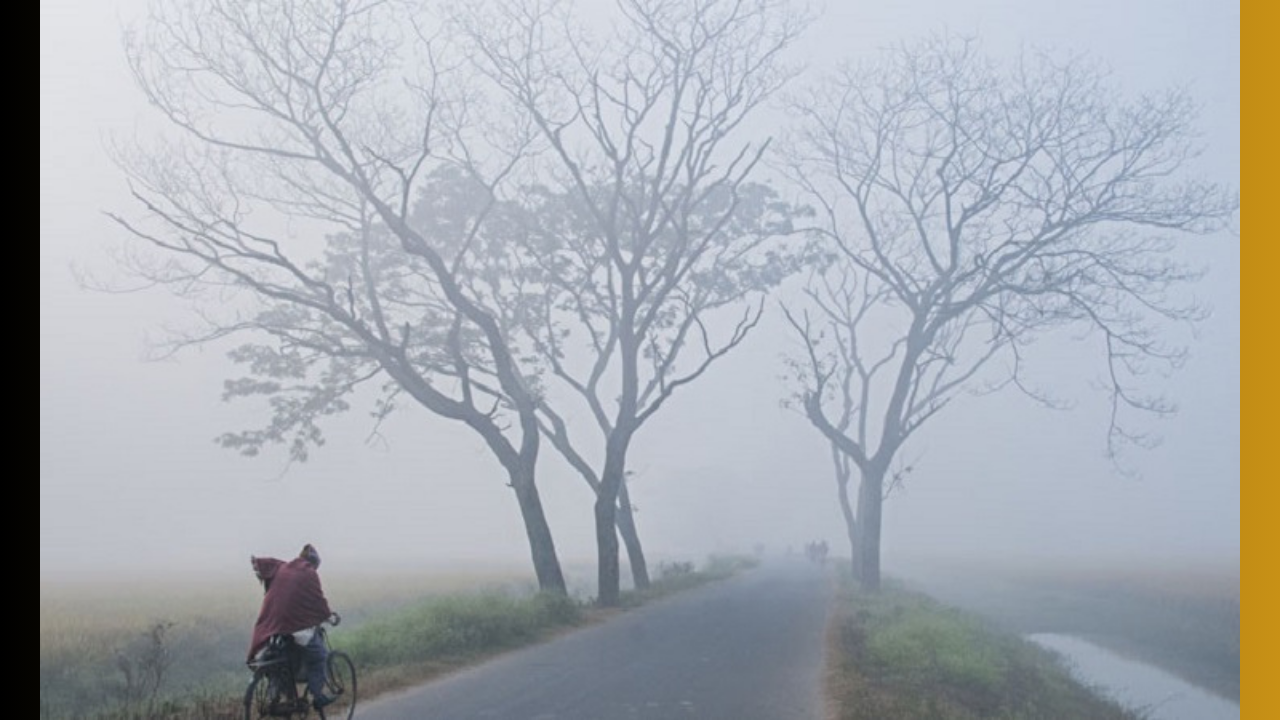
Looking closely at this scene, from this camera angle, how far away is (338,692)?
10.8m

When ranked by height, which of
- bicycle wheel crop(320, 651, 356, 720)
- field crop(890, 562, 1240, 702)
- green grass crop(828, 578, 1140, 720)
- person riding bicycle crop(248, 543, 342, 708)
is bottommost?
field crop(890, 562, 1240, 702)

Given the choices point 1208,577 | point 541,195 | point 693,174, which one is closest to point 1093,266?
point 693,174

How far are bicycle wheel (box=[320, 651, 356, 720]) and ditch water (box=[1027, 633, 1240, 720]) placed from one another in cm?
1249

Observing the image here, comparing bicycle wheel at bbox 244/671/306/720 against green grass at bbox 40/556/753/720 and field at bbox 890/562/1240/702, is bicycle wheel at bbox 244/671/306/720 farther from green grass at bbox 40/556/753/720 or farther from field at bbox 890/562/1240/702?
field at bbox 890/562/1240/702

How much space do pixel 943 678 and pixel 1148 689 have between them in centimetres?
876

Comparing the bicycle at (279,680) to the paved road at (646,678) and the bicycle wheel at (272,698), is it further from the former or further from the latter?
the paved road at (646,678)

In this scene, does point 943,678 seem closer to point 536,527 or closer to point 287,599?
point 287,599

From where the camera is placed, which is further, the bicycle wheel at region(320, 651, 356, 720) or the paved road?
the paved road

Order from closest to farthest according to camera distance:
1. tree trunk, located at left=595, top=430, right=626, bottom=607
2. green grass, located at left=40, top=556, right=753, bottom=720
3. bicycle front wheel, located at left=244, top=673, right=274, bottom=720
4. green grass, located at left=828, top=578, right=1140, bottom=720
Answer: bicycle front wheel, located at left=244, top=673, right=274, bottom=720, green grass, located at left=828, top=578, right=1140, bottom=720, green grass, located at left=40, top=556, right=753, bottom=720, tree trunk, located at left=595, top=430, right=626, bottom=607

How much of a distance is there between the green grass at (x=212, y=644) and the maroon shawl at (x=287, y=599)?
1.03 meters

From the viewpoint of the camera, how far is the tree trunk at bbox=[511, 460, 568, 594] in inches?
957

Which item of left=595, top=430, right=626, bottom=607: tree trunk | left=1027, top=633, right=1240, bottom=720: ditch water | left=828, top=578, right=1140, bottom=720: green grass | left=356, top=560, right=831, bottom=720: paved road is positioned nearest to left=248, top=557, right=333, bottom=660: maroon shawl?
left=356, top=560, right=831, bottom=720: paved road

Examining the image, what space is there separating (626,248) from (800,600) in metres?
10.9

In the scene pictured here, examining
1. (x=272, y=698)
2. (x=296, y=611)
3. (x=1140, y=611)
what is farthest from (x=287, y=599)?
(x=1140, y=611)
